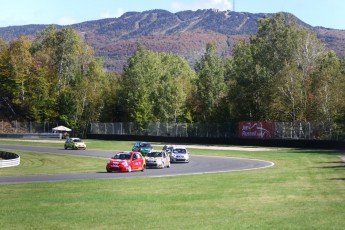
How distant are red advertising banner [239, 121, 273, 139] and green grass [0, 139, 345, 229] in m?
50.9

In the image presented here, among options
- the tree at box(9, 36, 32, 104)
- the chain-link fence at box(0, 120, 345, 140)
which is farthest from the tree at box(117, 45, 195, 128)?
the tree at box(9, 36, 32, 104)

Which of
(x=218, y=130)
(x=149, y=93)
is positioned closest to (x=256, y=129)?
(x=218, y=130)

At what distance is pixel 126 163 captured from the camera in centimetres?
3831

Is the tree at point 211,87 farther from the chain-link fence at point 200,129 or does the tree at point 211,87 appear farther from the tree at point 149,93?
the chain-link fence at point 200,129

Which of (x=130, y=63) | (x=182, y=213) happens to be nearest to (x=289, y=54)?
(x=130, y=63)

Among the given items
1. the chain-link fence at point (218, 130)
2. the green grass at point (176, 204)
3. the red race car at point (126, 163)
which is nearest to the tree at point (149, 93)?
the chain-link fence at point (218, 130)

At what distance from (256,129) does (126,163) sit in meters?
45.3

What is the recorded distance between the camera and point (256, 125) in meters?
80.9

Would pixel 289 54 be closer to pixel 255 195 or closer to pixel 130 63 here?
pixel 130 63

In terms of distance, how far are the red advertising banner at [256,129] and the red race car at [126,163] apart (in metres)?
42.4

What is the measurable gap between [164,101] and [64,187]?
3241 inches

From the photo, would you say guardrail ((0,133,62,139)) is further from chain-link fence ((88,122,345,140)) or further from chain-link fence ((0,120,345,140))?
chain-link fence ((88,122,345,140))

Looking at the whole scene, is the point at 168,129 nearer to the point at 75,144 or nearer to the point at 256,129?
the point at 256,129

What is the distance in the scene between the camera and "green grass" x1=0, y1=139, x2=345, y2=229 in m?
14.9
